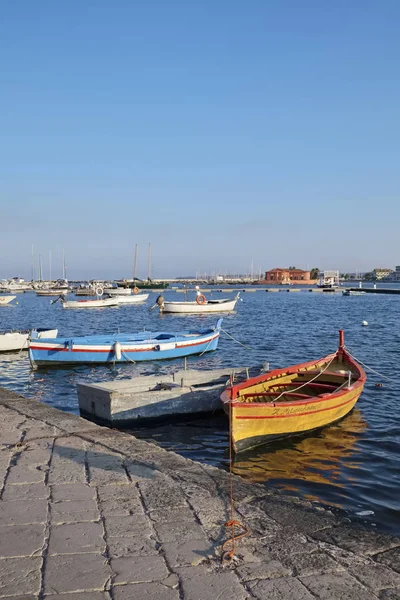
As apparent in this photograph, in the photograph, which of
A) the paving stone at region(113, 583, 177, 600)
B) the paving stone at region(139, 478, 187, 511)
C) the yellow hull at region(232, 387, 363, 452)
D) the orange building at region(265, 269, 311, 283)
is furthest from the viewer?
the orange building at region(265, 269, 311, 283)

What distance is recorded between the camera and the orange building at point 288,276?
7283 inches

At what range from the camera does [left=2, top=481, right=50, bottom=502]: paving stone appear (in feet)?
17.1

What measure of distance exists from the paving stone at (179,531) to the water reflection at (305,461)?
12.4ft

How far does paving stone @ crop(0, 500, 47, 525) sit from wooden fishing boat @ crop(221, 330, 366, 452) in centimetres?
431

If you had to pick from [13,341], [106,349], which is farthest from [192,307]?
[106,349]

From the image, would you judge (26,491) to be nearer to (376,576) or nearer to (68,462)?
(68,462)

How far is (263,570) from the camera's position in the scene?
13.0ft

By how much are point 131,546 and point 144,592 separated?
68 cm

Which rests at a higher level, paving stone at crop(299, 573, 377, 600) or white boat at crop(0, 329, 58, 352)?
paving stone at crop(299, 573, 377, 600)

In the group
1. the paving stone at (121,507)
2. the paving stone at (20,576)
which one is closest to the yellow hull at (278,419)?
the paving stone at (121,507)

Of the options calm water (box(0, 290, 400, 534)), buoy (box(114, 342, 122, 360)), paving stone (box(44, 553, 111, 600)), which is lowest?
calm water (box(0, 290, 400, 534))

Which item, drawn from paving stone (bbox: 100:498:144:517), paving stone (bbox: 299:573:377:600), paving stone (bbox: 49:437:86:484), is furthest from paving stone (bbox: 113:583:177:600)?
paving stone (bbox: 49:437:86:484)

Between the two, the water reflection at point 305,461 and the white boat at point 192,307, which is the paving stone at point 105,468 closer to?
the water reflection at point 305,461

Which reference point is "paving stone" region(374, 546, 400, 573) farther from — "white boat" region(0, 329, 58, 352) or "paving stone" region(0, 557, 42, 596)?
"white boat" region(0, 329, 58, 352)
